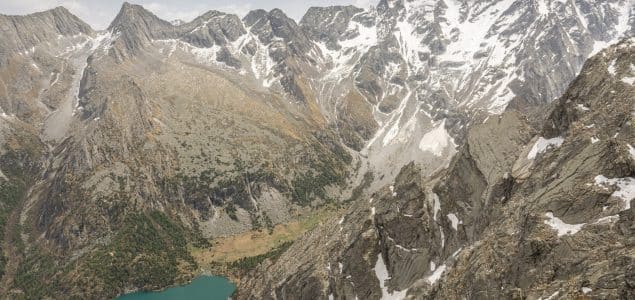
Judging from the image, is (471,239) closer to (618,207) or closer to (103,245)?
(618,207)

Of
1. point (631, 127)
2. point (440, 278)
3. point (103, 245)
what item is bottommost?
point (103, 245)

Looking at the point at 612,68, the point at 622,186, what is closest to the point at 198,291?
the point at 612,68

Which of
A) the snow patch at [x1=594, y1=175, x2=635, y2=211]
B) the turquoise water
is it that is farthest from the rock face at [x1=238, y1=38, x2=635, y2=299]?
the turquoise water

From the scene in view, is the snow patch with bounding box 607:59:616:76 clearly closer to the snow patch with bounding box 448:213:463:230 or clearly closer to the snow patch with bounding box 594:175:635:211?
the snow patch with bounding box 594:175:635:211

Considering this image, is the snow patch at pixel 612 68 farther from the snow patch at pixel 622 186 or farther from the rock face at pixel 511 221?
the snow patch at pixel 622 186

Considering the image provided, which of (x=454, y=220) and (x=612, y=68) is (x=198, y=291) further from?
(x=612, y=68)

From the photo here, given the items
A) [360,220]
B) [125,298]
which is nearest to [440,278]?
[360,220]
